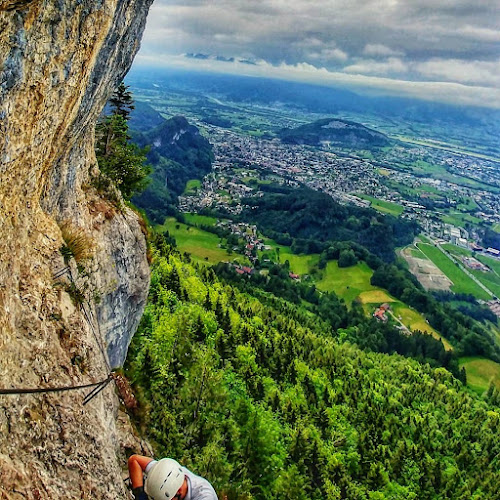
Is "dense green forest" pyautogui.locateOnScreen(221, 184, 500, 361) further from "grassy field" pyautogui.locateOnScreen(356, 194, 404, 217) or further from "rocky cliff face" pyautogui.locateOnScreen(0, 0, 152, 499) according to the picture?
"rocky cliff face" pyautogui.locateOnScreen(0, 0, 152, 499)

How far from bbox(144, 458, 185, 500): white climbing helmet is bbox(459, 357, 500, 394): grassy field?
7050 cm

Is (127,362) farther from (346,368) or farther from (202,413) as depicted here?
(346,368)

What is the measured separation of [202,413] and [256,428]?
13.5 feet

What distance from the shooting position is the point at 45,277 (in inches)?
328

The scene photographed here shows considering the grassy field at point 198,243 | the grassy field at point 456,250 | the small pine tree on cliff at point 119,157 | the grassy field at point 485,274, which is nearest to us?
the small pine tree on cliff at point 119,157

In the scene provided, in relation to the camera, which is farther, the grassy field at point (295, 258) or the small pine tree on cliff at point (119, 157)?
the grassy field at point (295, 258)

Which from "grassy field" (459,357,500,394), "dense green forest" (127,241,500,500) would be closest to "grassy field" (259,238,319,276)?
"grassy field" (459,357,500,394)

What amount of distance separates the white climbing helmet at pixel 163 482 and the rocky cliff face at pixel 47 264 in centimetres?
183

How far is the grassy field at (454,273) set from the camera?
12057 centimetres

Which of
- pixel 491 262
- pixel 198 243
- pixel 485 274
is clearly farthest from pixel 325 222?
pixel 491 262

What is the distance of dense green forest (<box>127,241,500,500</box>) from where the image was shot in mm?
21484

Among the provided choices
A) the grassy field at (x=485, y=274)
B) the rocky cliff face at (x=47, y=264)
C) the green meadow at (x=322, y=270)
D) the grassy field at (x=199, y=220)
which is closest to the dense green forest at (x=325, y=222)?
the grassy field at (x=485, y=274)

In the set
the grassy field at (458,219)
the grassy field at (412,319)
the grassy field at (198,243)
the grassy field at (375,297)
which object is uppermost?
the grassy field at (458,219)

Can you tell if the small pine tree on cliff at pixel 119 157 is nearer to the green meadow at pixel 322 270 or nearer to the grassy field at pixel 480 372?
the grassy field at pixel 480 372
